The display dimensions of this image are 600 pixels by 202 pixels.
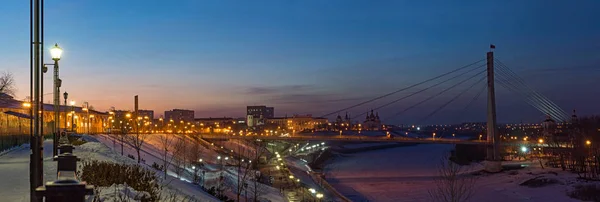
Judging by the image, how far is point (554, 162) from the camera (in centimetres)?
5522

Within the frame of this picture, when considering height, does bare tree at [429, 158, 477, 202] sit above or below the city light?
below

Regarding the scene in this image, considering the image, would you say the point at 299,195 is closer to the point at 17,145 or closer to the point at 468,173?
the point at 17,145

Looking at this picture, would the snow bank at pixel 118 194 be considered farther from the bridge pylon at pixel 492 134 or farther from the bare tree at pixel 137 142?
the bridge pylon at pixel 492 134

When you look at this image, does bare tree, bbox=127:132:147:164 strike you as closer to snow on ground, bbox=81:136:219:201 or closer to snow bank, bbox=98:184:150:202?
snow on ground, bbox=81:136:219:201

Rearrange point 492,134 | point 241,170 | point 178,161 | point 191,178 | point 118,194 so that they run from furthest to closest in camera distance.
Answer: point 492,134
point 241,170
point 178,161
point 191,178
point 118,194

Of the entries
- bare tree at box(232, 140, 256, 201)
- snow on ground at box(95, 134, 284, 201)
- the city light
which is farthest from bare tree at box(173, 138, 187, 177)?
the city light

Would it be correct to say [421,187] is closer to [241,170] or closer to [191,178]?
[241,170]

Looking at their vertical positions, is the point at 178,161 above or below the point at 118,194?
below

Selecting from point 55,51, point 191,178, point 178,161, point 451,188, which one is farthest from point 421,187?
point 55,51

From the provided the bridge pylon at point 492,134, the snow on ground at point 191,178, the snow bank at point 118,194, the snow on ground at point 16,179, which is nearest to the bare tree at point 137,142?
the snow on ground at point 191,178

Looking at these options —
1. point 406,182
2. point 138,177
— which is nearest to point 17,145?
point 138,177

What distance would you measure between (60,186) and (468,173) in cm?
5588

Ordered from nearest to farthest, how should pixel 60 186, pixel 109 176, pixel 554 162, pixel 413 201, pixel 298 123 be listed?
pixel 60 186
pixel 109 176
pixel 413 201
pixel 554 162
pixel 298 123

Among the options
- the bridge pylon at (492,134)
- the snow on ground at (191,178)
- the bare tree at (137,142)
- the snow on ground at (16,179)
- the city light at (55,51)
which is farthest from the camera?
the bridge pylon at (492,134)
